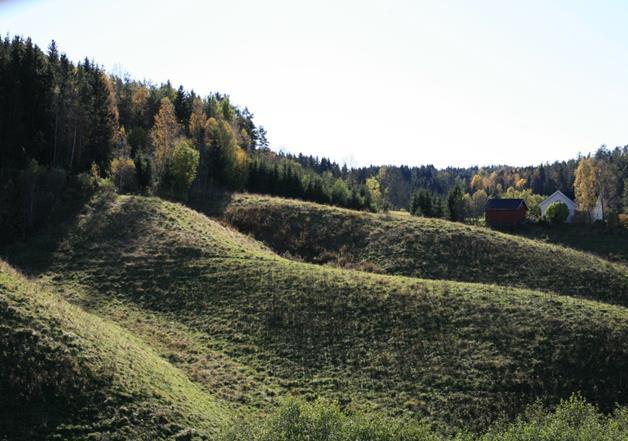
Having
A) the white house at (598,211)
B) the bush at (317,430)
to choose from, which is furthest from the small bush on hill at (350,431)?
the white house at (598,211)

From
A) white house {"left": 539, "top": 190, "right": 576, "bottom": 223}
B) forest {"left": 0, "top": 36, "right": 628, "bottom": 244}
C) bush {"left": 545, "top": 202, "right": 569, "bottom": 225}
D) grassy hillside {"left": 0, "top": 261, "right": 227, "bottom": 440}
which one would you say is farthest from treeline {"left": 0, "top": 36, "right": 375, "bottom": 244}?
white house {"left": 539, "top": 190, "right": 576, "bottom": 223}

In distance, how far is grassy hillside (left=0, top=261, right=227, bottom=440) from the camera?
820 inches

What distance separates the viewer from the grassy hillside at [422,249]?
47.0 m

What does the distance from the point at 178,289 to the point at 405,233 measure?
26.1 meters

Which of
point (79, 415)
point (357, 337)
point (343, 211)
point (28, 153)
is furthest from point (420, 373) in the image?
point (28, 153)

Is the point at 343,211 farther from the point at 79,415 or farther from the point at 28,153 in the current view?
the point at 79,415

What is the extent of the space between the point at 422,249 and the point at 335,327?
20596 millimetres

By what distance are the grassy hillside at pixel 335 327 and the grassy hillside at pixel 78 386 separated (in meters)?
3.65

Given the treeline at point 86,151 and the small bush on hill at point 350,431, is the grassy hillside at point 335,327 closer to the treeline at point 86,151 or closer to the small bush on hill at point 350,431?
the small bush on hill at point 350,431

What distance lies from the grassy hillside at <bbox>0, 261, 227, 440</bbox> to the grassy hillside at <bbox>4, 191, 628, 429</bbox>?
12.0 ft

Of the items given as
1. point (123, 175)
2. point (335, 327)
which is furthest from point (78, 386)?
point (123, 175)

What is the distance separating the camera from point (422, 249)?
52938 millimetres

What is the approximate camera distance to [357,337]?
34.0 metres

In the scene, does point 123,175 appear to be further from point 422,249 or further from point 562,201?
point 562,201
